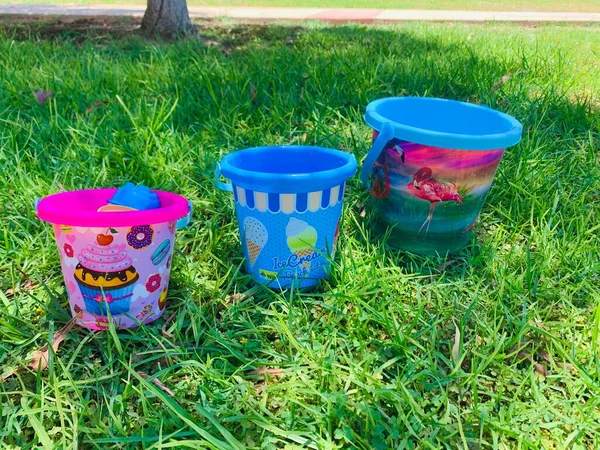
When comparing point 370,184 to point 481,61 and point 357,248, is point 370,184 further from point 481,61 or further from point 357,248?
point 481,61

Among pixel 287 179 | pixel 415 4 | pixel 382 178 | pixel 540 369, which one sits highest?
pixel 287 179

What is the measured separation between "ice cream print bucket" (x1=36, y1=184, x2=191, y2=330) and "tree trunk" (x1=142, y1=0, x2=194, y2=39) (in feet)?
9.54

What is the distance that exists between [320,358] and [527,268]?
62 centimetres

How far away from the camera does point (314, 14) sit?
625cm

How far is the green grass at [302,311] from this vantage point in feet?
3.32

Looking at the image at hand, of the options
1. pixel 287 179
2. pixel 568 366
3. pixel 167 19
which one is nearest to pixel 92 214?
pixel 287 179

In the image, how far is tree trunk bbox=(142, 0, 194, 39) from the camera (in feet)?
12.5

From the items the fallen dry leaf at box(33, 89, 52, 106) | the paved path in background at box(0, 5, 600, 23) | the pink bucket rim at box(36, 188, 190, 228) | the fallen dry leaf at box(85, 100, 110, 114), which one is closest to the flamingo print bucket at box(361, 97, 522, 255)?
the pink bucket rim at box(36, 188, 190, 228)

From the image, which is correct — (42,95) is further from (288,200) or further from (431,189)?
(431,189)

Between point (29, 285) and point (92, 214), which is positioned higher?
point (92, 214)

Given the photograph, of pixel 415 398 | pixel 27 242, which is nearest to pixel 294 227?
pixel 415 398

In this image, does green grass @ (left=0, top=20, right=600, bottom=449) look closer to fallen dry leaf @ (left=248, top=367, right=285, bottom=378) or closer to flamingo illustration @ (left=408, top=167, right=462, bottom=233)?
fallen dry leaf @ (left=248, top=367, right=285, bottom=378)

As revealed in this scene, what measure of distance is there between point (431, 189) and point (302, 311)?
0.49 meters

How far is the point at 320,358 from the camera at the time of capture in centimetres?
113
